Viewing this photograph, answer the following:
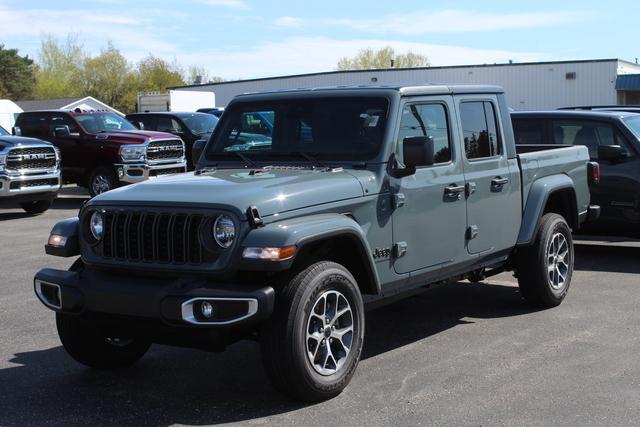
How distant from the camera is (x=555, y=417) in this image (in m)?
4.64

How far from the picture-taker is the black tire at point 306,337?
4.66 meters

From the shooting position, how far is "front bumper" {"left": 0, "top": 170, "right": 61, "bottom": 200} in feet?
48.9

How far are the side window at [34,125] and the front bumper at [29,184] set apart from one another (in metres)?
2.90

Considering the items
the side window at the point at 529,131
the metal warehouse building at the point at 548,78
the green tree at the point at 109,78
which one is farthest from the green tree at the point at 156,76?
the side window at the point at 529,131

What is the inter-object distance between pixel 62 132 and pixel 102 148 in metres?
1.02

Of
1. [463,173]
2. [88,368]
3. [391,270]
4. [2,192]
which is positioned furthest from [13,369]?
[2,192]

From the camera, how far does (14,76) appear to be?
76.6m

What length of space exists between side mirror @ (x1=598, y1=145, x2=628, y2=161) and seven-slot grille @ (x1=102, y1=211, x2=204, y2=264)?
6.30 meters

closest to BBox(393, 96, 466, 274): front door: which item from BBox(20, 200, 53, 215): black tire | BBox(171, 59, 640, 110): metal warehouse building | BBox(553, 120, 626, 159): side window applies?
BBox(553, 120, 626, 159): side window

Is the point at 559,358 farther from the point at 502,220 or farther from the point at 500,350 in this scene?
the point at 502,220

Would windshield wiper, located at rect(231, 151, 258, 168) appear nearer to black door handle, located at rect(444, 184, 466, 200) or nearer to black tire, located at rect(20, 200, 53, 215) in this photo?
black door handle, located at rect(444, 184, 466, 200)

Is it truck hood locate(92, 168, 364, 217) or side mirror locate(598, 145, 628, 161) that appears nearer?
truck hood locate(92, 168, 364, 217)

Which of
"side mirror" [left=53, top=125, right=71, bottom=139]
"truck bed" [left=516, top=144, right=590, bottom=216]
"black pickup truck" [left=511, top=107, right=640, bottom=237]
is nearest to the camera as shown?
"truck bed" [left=516, top=144, right=590, bottom=216]

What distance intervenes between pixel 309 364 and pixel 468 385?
1.11m
